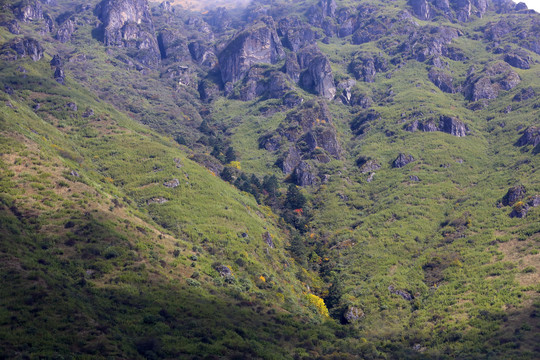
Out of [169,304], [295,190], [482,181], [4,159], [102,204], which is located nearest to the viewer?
[169,304]

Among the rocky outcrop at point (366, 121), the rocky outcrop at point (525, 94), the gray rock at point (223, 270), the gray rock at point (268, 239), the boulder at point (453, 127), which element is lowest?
the gray rock at point (223, 270)

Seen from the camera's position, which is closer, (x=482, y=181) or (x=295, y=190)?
(x=482, y=181)

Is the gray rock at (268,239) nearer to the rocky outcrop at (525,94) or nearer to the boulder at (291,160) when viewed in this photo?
the boulder at (291,160)

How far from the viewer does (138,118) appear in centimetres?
17650

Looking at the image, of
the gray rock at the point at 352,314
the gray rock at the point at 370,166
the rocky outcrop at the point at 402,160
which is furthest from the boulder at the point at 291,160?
the gray rock at the point at 352,314

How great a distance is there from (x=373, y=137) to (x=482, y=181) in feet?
193

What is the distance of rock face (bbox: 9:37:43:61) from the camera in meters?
157

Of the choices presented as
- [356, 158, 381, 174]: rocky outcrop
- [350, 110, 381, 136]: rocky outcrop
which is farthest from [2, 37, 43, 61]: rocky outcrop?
[350, 110, 381, 136]: rocky outcrop

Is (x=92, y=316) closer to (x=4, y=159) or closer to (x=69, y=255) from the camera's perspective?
(x=69, y=255)

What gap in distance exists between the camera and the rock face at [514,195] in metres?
106

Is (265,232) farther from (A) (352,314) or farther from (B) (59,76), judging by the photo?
(B) (59,76)

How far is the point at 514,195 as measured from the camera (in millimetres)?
106750

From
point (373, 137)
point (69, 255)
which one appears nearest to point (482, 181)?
point (373, 137)

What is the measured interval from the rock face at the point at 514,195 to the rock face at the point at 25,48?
6756 inches
